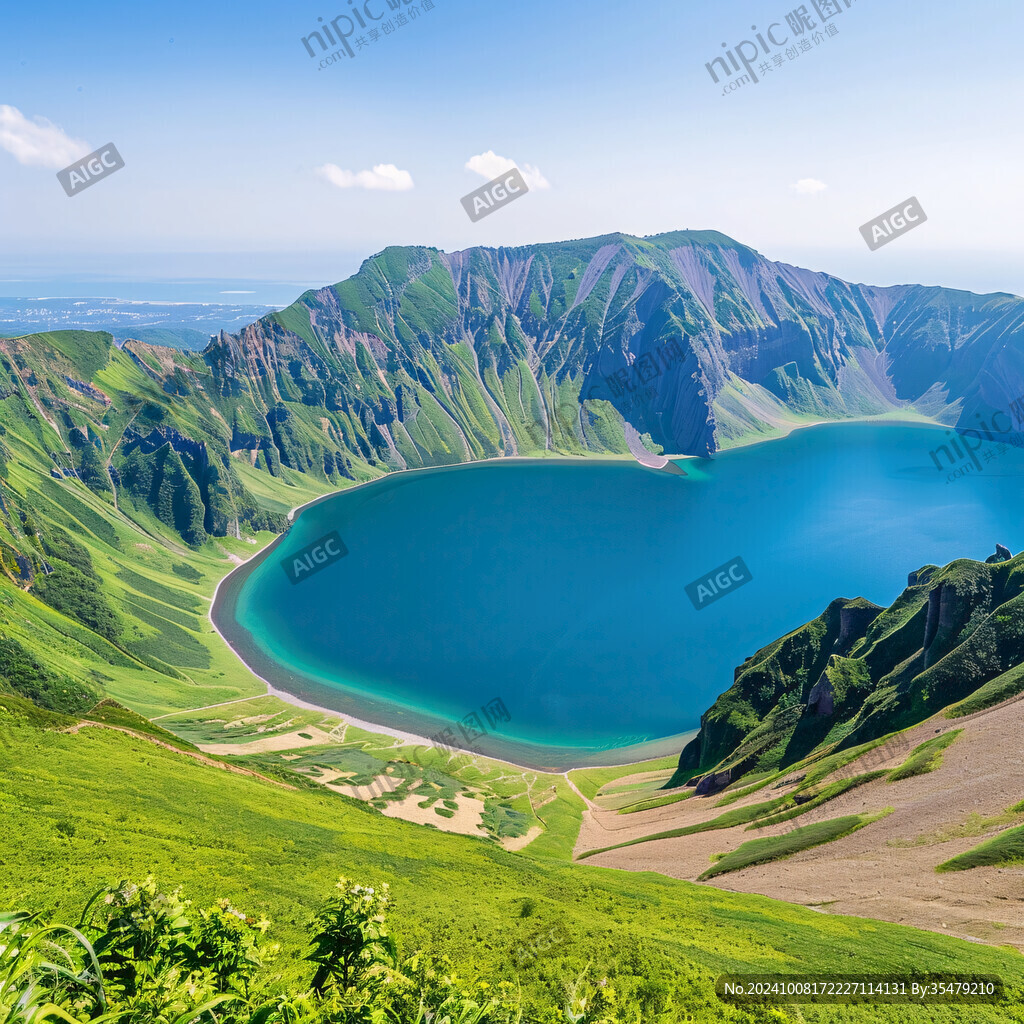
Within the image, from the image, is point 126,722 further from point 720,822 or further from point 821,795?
point 821,795

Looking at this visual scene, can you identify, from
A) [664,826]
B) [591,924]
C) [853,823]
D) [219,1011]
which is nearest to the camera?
[219,1011]

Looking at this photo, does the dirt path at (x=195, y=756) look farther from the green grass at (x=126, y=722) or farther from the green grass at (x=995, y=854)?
the green grass at (x=995, y=854)

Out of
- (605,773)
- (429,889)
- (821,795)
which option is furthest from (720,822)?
(429,889)

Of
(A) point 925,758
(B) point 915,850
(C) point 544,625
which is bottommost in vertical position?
(A) point 925,758

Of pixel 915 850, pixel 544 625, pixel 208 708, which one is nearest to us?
pixel 915 850

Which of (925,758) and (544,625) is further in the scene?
(544,625)

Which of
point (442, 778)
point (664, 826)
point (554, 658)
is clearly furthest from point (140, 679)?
point (664, 826)

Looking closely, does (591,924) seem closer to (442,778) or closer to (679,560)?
(442,778)
